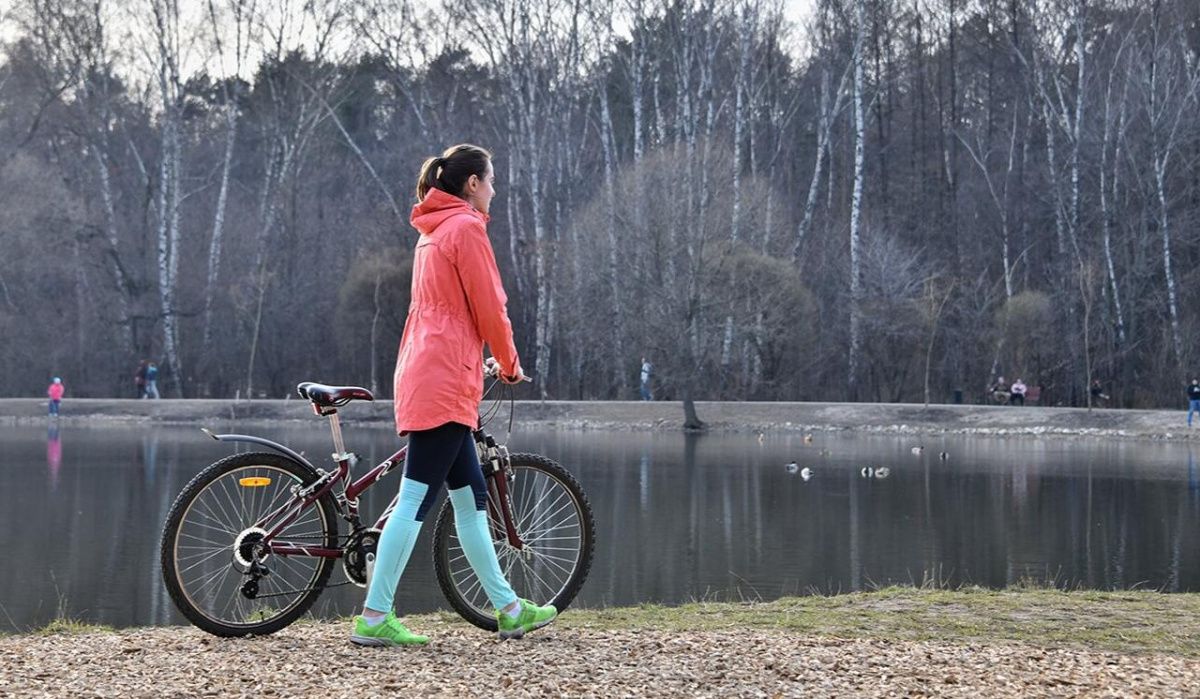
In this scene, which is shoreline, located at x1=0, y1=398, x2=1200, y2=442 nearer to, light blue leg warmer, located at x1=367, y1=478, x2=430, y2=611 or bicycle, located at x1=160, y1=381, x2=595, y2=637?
bicycle, located at x1=160, y1=381, x2=595, y2=637

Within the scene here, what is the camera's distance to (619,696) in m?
Answer: 5.40

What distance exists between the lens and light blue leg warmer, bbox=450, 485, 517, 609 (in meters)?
6.66

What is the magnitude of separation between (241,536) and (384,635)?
35.7 inches

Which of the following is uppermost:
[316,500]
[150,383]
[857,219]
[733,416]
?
[857,219]

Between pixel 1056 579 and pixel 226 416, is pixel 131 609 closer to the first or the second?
pixel 1056 579

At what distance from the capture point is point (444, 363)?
20.7 feet

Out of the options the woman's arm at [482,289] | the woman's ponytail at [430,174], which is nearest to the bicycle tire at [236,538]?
the woman's arm at [482,289]

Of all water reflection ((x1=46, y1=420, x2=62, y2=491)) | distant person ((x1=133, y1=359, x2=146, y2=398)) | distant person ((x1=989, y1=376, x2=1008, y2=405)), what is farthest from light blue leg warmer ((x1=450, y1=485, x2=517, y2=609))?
distant person ((x1=133, y1=359, x2=146, y2=398))

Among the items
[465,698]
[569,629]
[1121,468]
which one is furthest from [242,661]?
[1121,468]

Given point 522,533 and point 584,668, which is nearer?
point 584,668

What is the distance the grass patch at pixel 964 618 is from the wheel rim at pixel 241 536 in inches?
31.6

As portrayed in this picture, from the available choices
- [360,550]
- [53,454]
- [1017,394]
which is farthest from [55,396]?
[360,550]

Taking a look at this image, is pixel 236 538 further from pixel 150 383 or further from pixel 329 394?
pixel 150 383

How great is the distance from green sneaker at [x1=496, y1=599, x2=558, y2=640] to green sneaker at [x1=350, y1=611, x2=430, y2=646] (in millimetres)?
377
